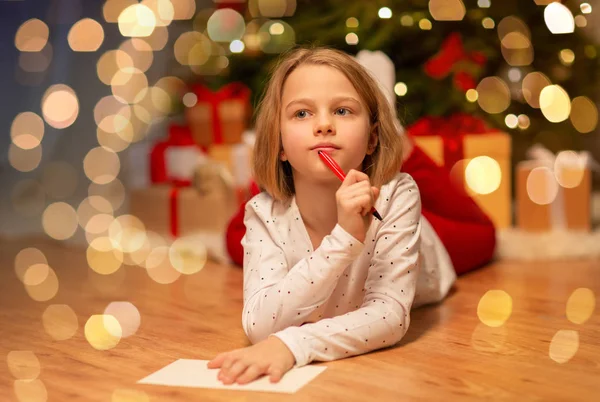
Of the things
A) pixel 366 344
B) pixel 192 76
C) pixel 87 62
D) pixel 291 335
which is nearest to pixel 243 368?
pixel 291 335

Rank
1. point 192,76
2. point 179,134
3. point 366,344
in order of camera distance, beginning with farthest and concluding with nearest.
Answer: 1. point 192,76
2. point 179,134
3. point 366,344

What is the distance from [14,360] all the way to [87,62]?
227 cm

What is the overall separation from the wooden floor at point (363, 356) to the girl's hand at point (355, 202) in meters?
0.20

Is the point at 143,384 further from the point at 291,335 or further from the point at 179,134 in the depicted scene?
the point at 179,134

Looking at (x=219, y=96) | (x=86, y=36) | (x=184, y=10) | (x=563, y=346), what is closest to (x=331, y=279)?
(x=563, y=346)

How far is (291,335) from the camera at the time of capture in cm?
124

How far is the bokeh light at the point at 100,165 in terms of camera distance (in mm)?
3576

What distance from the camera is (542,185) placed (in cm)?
235

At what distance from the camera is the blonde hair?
1395 mm

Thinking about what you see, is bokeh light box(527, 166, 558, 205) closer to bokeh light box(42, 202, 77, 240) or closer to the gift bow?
the gift bow

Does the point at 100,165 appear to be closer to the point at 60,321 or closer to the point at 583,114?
the point at 583,114

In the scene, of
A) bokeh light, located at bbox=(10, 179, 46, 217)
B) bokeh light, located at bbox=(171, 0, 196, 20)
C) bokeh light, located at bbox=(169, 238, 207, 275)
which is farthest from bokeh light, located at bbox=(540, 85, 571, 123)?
bokeh light, located at bbox=(10, 179, 46, 217)

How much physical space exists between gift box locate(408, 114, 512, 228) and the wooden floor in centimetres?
37

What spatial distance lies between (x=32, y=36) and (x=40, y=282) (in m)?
1.59
